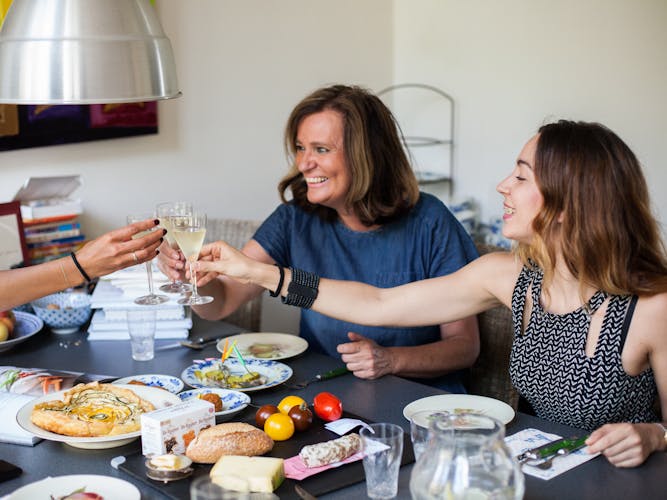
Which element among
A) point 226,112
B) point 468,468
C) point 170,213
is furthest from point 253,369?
point 226,112

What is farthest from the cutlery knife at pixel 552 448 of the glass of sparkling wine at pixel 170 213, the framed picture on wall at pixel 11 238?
the framed picture on wall at pixel 11 238

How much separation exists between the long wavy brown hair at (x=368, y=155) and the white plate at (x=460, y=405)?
789 millimetres

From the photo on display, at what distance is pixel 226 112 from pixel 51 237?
1.04 meters

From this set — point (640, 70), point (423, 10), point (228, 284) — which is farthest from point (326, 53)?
point (228, 284)

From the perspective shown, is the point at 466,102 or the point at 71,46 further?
the point at 466,102

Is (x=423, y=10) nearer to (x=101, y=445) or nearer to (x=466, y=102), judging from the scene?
(x=466, y=102)

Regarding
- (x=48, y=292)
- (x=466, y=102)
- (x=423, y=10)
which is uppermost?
(x=423, y=10)

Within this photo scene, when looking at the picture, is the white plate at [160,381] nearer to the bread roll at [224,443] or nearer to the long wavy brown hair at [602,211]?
the bread roll at [224,443]

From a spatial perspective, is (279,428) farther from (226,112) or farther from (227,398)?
(226,112)

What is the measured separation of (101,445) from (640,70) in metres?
2.73

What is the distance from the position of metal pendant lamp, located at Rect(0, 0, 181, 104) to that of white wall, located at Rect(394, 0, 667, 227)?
2.49 metres

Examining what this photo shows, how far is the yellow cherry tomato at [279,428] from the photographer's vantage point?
64.9 inches

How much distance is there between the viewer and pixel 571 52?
3.68 metres

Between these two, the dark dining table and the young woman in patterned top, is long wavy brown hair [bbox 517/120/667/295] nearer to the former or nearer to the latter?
the young woman in patterned top
